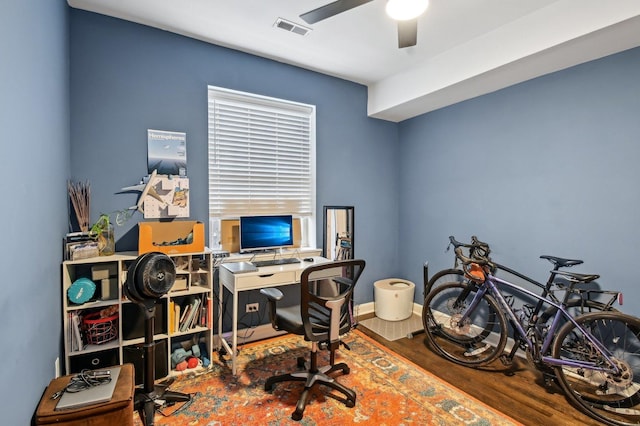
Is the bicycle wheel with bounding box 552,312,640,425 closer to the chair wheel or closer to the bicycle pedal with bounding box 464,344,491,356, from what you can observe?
the bicycle pedal with bounding box 464,344,491,356

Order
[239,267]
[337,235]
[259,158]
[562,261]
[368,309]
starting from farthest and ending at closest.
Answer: [368,309], [337,235], [259,158], [239,267], [562,261]

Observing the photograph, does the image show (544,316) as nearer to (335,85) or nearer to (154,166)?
(335,85)

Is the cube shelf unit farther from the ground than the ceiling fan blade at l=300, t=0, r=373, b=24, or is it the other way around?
the ceiling fan blade at l=300, t=0, r=373, b=24

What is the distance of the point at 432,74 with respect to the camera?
3.09 meters

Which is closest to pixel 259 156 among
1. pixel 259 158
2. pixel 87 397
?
pixel 259 158

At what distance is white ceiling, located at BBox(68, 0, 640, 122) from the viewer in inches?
85.4

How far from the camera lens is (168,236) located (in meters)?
2.47

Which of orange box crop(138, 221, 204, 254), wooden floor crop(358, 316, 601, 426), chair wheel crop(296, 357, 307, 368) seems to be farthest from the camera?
chair wheel crop(296, 357, 307, 368)

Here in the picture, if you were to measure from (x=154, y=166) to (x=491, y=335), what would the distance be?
347 cm

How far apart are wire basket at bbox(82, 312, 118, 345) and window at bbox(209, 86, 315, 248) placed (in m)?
1.00

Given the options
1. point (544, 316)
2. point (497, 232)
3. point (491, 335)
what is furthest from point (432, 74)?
point (491, 335)

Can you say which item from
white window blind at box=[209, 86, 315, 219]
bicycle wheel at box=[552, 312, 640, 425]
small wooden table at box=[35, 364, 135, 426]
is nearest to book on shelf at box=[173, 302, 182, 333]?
small wooden table at box=[35, 364, 135, 426]

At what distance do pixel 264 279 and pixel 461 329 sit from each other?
6.16ft

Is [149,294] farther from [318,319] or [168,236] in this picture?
[318,319]
